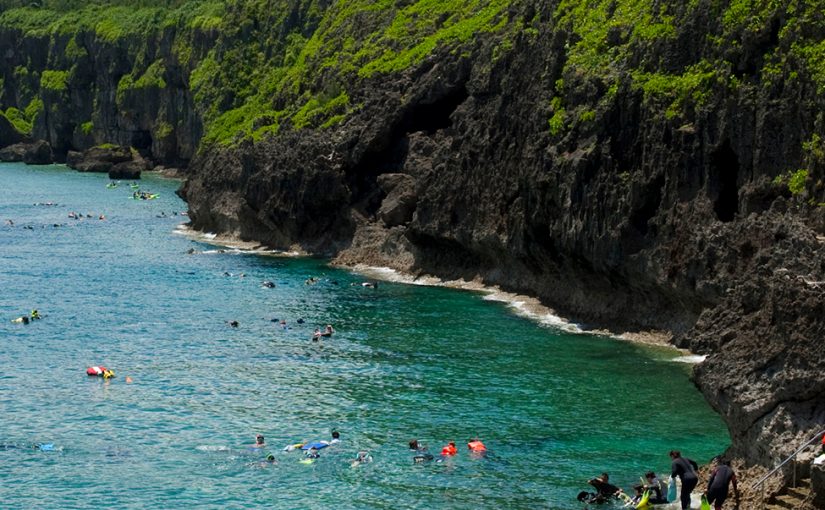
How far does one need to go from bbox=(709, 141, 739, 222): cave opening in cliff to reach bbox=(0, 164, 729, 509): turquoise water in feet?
31.5

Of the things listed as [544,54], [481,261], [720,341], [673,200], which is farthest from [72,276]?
[720,341]

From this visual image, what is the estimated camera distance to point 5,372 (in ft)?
250

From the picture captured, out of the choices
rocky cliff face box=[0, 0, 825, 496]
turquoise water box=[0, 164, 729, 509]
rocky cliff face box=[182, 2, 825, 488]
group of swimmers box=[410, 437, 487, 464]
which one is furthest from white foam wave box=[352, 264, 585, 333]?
group of swimmers box=[410, 437, 487, 464]

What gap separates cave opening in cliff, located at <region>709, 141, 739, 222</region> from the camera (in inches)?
3155

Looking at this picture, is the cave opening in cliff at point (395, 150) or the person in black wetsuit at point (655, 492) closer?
the person in black wetsuit at point (655, 492)

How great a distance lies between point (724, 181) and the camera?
8088 cm

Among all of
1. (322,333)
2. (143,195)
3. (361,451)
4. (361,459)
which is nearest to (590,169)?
(322,333)

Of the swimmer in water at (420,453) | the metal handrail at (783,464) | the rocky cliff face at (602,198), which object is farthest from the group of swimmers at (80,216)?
the metal handrail at (783,464)

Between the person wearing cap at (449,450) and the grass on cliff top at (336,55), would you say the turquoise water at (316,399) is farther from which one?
the grass on cliff top at (336,55)

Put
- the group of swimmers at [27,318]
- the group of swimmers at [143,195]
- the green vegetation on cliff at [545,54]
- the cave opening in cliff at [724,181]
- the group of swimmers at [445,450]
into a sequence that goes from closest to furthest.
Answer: the group of swimmers at [445,450], the green vegetation on cliff at [545,54], the cave opening in cliff at [724,181], the group of swimmers at [27,318], the group of swimmers at [143,195]

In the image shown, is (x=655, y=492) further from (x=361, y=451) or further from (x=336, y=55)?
(x=336, y=55)

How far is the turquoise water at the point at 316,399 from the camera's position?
55.3m

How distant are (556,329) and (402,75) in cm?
4615

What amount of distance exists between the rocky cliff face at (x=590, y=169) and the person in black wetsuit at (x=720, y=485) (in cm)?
196
